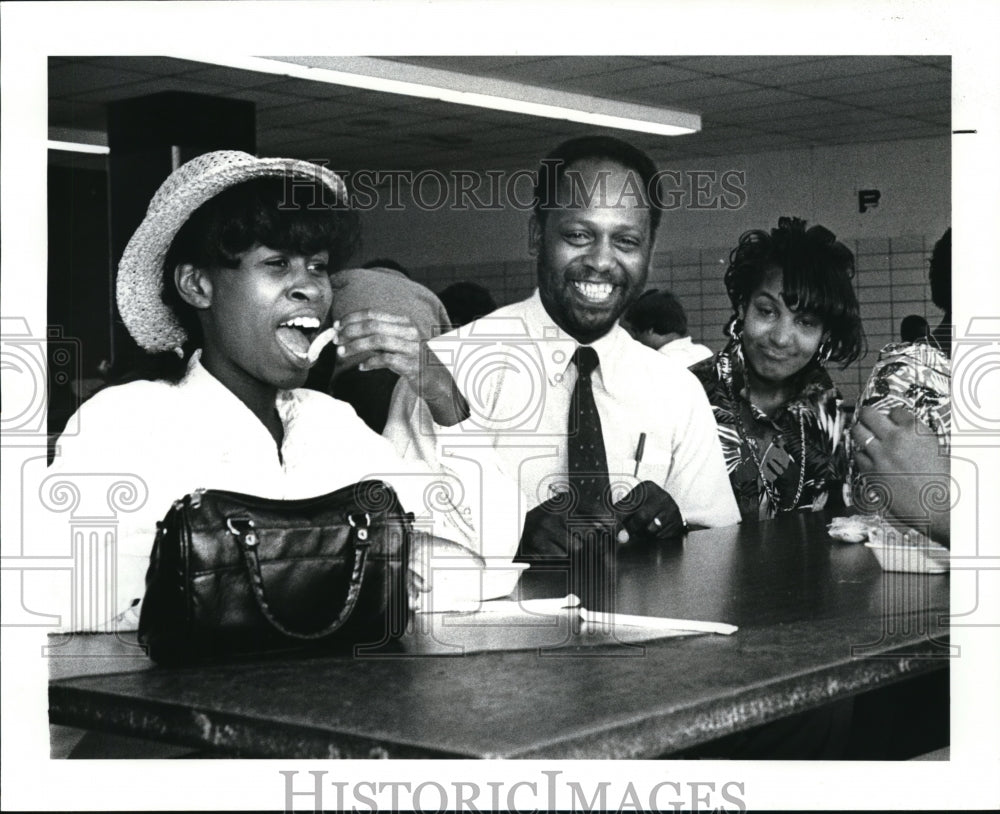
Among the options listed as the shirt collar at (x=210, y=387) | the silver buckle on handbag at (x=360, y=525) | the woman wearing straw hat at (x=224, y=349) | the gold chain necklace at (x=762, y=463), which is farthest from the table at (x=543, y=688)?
the gold chain necklace at (x=762, y=463)

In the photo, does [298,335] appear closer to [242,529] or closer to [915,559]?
[242,529]

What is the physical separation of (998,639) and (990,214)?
95 cm

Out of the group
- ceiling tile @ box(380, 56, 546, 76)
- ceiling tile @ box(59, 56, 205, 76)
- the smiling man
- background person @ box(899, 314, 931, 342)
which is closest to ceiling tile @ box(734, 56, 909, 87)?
the smiling man

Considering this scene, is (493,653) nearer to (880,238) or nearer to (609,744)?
(609,744)

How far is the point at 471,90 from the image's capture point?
130 inches

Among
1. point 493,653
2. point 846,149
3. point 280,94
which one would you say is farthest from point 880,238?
point 493,653

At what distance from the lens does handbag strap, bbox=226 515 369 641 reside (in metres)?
2.20

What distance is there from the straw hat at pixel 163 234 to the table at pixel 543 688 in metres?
0.78

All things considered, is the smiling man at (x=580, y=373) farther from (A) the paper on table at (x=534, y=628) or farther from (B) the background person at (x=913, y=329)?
(A) the paper on table at (x=534, y=628)

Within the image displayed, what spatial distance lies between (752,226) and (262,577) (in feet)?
6.39

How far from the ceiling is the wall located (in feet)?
0.23

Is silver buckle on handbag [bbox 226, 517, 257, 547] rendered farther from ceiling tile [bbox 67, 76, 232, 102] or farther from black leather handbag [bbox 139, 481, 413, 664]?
ceiling tile [bbox 67, 76, 232, 102]

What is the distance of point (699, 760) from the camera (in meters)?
2.64

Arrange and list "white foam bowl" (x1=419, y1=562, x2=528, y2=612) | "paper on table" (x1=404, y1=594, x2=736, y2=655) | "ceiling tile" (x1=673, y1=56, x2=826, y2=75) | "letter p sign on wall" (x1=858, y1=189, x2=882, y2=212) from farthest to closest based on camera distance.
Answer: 1. "letter p sign on wall" (x1=858, y1=189, x2=882, y2=212)
2. "ceiling tile" (x1=673, y1=56, x2=826, y2=75)
3. "white foam bowl" (x1=419, y1=562, x2=528, y2=612)
4. "paper on table" (x1=404, y1=594, x2=736, y2=655)
